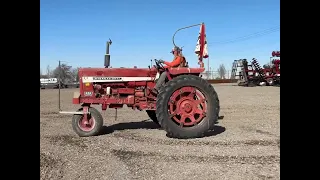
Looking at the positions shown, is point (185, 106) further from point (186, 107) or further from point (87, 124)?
point (87, 124)

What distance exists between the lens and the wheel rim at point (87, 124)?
7.10 metres

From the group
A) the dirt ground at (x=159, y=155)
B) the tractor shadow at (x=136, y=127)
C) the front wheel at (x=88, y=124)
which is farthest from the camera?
the tractor shadow at (x=136, y=127)

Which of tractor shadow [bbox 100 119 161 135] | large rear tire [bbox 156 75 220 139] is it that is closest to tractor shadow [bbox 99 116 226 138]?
tractor shadow [bbox 100 119 161 135]

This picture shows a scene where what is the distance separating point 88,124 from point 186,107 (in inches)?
83.5

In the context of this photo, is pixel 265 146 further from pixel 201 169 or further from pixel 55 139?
pixel 55 139

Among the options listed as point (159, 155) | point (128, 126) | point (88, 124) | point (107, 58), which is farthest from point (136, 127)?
point (159, 155)

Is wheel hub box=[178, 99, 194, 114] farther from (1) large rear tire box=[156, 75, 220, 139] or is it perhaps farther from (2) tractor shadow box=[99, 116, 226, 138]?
(2) tractor shadow box=[99, 116, 226, 138]

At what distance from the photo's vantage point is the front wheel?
23.0 feet

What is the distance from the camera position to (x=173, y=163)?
4652mm

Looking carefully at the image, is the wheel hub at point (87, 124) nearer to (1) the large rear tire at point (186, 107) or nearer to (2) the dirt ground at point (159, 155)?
(2) the dirt ground at point (159, 155)

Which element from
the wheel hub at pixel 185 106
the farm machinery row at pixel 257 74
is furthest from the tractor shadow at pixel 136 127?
the farm machinery row at pixel 257 74

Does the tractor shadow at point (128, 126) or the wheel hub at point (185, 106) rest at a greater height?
the wheel hub at point (185, 106)

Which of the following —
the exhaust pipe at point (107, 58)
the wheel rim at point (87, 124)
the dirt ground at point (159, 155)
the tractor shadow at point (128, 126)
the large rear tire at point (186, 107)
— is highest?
the exhaust pipe at point (107, 58)
